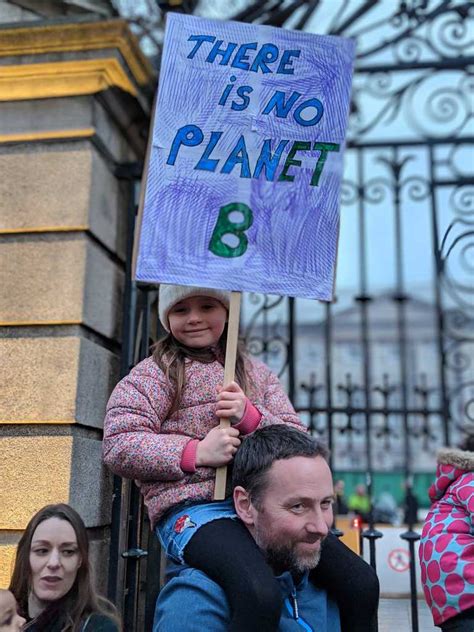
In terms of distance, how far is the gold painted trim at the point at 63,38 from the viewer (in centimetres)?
381

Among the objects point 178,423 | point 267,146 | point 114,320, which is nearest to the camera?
point 178,423

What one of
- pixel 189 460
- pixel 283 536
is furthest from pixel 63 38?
pixel 283 536

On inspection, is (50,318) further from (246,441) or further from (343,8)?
(343,8)

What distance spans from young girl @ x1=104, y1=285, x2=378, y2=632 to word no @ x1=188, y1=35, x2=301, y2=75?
3.14ft

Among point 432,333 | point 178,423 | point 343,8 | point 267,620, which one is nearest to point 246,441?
point 178,423

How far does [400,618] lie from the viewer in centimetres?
451

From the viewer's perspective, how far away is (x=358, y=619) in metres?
2.31

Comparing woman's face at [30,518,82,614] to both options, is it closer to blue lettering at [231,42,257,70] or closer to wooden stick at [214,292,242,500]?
wooden stick at [214,292,242,500]

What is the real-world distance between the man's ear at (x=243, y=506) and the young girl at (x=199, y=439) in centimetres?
4

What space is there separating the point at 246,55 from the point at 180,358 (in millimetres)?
1295

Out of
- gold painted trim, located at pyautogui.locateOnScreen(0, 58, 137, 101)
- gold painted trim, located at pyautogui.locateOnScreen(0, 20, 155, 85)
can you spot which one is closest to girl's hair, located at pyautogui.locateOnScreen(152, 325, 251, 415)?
gold painted trim, located at pyautogui.locateOnScreen(0, 58, 137, 101)

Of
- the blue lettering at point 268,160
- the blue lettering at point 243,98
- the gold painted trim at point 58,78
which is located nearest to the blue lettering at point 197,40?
the blue lettering at point 243,98

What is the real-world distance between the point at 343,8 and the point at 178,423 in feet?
11.4

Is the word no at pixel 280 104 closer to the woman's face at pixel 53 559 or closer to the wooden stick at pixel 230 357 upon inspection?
the wooden stick at pixel 230 357
